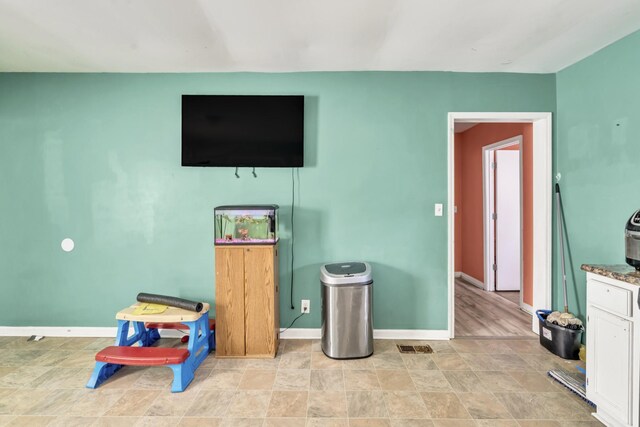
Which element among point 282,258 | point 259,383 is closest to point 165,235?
point 282,258

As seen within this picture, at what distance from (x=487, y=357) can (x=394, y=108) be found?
2.31 metres

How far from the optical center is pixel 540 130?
291 centimetres

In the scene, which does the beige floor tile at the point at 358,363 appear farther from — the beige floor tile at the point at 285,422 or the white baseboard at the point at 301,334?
the beige floor tile at the point at 285,422

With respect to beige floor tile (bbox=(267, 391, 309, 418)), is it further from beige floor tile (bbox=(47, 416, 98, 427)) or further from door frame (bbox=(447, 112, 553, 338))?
door frame (bbox=(447, 112, 553, 338))

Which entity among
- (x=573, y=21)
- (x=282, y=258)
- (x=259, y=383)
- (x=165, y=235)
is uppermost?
(x=573, y=21)

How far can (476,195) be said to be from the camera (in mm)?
4816

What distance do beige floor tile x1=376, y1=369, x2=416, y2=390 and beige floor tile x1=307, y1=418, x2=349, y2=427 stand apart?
1.47ft

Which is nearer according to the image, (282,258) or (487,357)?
(487,357)

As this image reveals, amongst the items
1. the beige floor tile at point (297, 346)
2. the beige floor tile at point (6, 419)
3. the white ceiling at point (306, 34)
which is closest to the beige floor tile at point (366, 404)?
the beige floor tile at point (297, 346)

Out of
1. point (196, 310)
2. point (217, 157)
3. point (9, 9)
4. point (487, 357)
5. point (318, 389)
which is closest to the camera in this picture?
point (9, 9)

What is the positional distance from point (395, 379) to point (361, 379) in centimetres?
25

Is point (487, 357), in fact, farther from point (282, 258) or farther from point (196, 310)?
point (196, 310)

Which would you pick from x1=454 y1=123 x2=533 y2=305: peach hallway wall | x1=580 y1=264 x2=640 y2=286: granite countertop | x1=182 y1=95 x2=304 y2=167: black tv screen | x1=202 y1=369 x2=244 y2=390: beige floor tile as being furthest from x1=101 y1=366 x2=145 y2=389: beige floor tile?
x1=454 y1=123 x2=533 y2=305: peach hallway wall

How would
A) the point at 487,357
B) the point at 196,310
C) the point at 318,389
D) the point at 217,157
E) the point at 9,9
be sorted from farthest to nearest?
the point at 217,157, the point at 487,357, the point at 196,310, the point at 318,389, the point at 9,9
